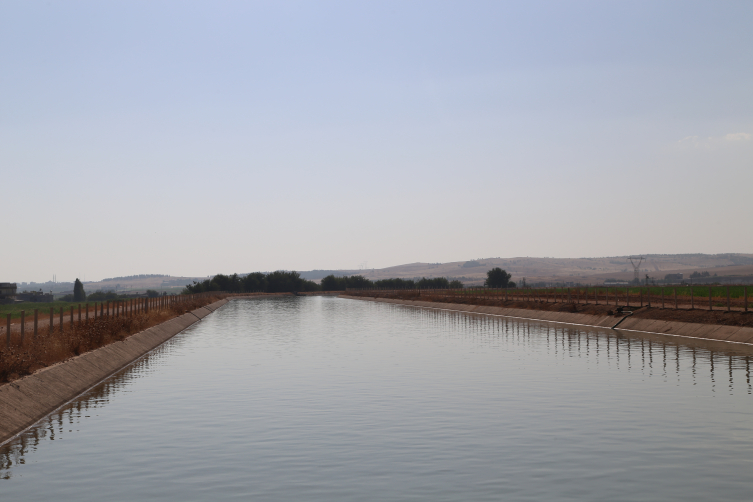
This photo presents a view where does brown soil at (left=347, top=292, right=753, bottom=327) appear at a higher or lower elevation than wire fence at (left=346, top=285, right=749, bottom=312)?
lower

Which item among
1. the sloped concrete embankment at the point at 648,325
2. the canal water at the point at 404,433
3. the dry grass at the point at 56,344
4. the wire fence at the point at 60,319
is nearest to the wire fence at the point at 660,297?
the sloped concrete embankment at the point at 648,325

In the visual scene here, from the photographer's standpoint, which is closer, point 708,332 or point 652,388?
point 652,388

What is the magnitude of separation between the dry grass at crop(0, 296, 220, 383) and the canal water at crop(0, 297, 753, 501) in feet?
6.39

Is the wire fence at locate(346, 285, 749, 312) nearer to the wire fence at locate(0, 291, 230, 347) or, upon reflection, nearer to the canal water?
the canal water

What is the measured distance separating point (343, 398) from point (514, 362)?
39.2 ft

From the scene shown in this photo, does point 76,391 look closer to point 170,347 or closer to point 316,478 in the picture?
point 316,478

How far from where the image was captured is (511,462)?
13.5 m

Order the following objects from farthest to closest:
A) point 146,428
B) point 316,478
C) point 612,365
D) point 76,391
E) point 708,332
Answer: point 708,332 < point 612,365 < point 76,391 < point 146,428 < point 316,478

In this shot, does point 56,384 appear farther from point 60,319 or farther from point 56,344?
point 60,319

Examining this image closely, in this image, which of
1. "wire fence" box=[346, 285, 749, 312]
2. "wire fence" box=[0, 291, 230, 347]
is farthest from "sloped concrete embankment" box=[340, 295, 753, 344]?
"wire fence" box=[0, 291, 230, 347]

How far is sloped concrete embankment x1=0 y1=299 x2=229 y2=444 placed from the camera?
1866 centimetres

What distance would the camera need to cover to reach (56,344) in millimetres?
28797

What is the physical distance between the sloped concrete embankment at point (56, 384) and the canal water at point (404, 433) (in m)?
0.57

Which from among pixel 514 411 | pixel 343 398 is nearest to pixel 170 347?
pixel 343 398
